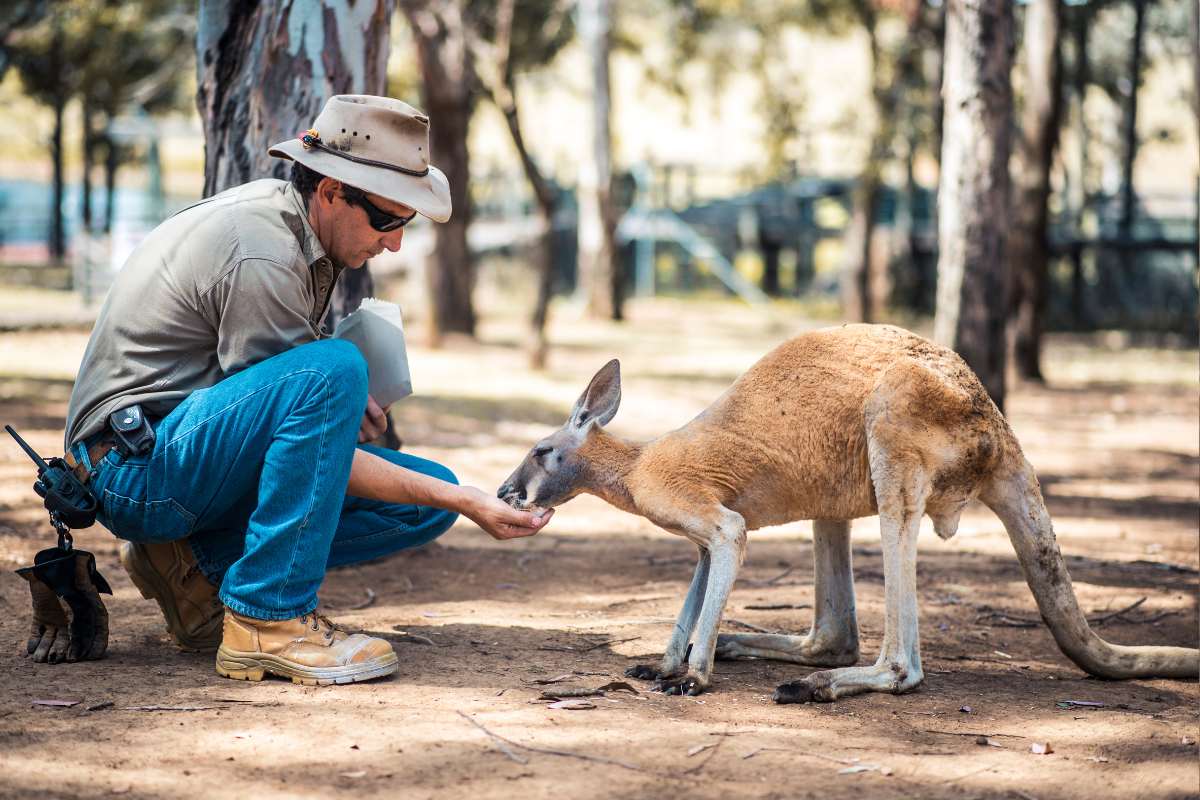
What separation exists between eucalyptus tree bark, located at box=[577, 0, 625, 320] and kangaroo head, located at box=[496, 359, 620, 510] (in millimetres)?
12252

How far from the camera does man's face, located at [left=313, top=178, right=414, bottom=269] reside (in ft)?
10.8

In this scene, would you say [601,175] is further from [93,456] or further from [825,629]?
[93,456]

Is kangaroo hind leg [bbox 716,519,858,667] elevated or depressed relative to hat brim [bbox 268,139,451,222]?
depressed

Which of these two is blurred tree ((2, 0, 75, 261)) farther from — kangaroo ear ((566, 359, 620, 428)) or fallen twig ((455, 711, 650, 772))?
fallen twig ((455, 711, 650, 772))

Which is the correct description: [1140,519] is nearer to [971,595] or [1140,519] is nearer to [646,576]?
[971,595]

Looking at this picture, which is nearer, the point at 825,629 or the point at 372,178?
the point at 372,178

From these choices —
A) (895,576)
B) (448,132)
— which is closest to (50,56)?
(448,132)

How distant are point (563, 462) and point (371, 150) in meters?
1.01

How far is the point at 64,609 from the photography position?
347 centimetres

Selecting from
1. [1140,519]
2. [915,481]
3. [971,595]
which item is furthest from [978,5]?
[915,481]

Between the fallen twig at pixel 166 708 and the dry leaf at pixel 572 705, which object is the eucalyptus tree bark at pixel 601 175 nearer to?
the dry leaf at pixel 572 705

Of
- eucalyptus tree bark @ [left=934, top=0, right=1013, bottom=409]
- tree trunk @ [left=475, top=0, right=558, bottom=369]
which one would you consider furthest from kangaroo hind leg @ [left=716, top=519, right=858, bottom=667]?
tree trunk @ [left=475, top=0, right=558, bottom=369]

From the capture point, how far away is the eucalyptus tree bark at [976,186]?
685 centimetres

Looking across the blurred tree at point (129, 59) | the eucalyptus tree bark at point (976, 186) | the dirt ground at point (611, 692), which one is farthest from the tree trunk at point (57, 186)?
the eucalyptus tree bark at point (976, 186)
